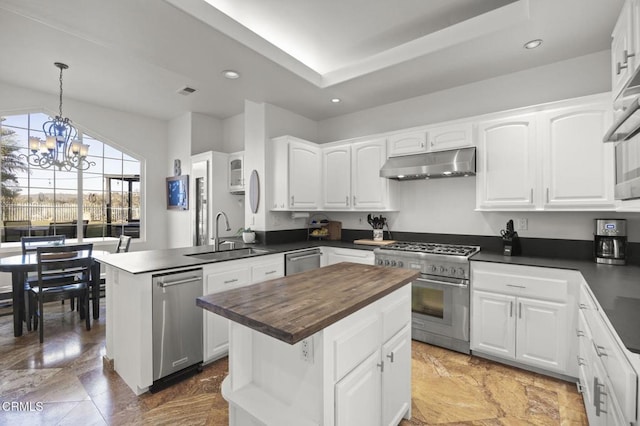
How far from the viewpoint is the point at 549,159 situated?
8.55 ft

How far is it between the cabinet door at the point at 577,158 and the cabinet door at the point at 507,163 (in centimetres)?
11

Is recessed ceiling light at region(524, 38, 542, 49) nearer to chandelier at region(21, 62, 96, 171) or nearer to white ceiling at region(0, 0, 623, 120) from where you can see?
white ceiling at region(0, 0, 623, 120)

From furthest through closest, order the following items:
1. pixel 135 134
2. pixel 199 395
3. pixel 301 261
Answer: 1. pixel 135 134
2. pixel 301 261
3. pixel 199 395

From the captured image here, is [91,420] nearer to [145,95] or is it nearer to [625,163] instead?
[625,163]

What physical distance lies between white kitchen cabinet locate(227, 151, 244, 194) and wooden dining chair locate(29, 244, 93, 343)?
2.05 metres

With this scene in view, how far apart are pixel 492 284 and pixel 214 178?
3.96 metres

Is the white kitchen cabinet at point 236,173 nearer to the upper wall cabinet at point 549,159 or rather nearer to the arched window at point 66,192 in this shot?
the arched window at point 66,192

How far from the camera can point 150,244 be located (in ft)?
18.0

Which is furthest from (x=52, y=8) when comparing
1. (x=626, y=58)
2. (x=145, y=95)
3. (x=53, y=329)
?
(x=626, y=58)

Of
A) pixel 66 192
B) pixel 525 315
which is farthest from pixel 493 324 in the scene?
pixel 66 192

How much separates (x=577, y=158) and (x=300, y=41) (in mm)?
2724

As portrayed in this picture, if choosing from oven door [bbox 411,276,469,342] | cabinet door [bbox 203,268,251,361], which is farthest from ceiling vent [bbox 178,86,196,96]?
oven door [bbox 411,276,469,342]

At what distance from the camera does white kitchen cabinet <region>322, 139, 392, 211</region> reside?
12.0 ft

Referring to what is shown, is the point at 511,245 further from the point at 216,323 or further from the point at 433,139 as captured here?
the point at 216,323
